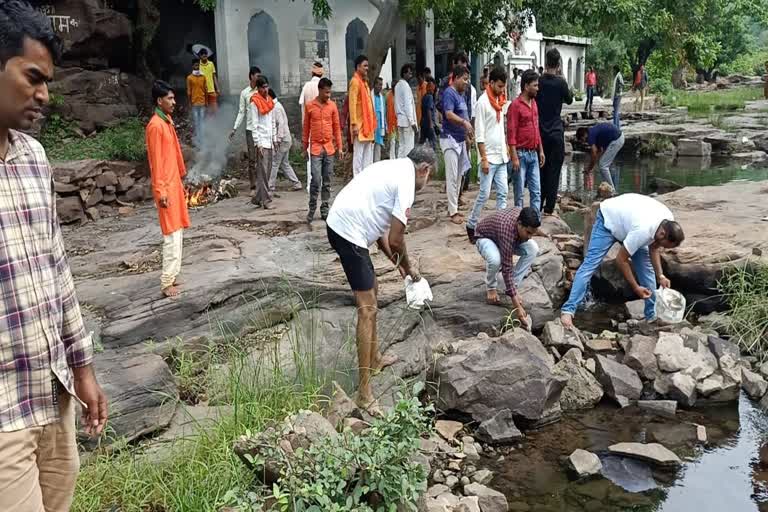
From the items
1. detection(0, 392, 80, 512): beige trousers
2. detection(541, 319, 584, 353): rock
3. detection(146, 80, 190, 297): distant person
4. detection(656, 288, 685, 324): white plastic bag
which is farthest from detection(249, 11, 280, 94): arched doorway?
detection(0, 392, 80, 512): beige trousers

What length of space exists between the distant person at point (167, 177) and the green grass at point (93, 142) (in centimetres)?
601

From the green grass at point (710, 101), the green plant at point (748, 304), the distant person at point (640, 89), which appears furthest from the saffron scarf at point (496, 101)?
the green grass at point (710, 101)

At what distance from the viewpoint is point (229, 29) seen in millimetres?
14500

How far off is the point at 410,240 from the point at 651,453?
11.8ft

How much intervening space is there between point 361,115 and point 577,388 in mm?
4649

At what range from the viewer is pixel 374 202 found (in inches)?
173

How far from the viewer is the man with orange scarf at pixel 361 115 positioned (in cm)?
836

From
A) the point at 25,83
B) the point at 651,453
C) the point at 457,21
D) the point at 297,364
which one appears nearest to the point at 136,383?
the point at 297,364

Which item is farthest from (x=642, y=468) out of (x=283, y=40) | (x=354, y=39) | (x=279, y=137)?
(x=354, y=39)

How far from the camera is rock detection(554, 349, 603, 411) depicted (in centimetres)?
527

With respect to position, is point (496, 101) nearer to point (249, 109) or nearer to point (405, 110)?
point (405, 110)

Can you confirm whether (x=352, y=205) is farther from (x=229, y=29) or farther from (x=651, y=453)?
(x=229, y=29)

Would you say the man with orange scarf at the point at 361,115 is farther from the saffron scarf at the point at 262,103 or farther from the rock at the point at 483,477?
the rock at the point at 483,477

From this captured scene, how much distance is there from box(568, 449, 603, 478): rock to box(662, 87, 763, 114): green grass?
25357mm
